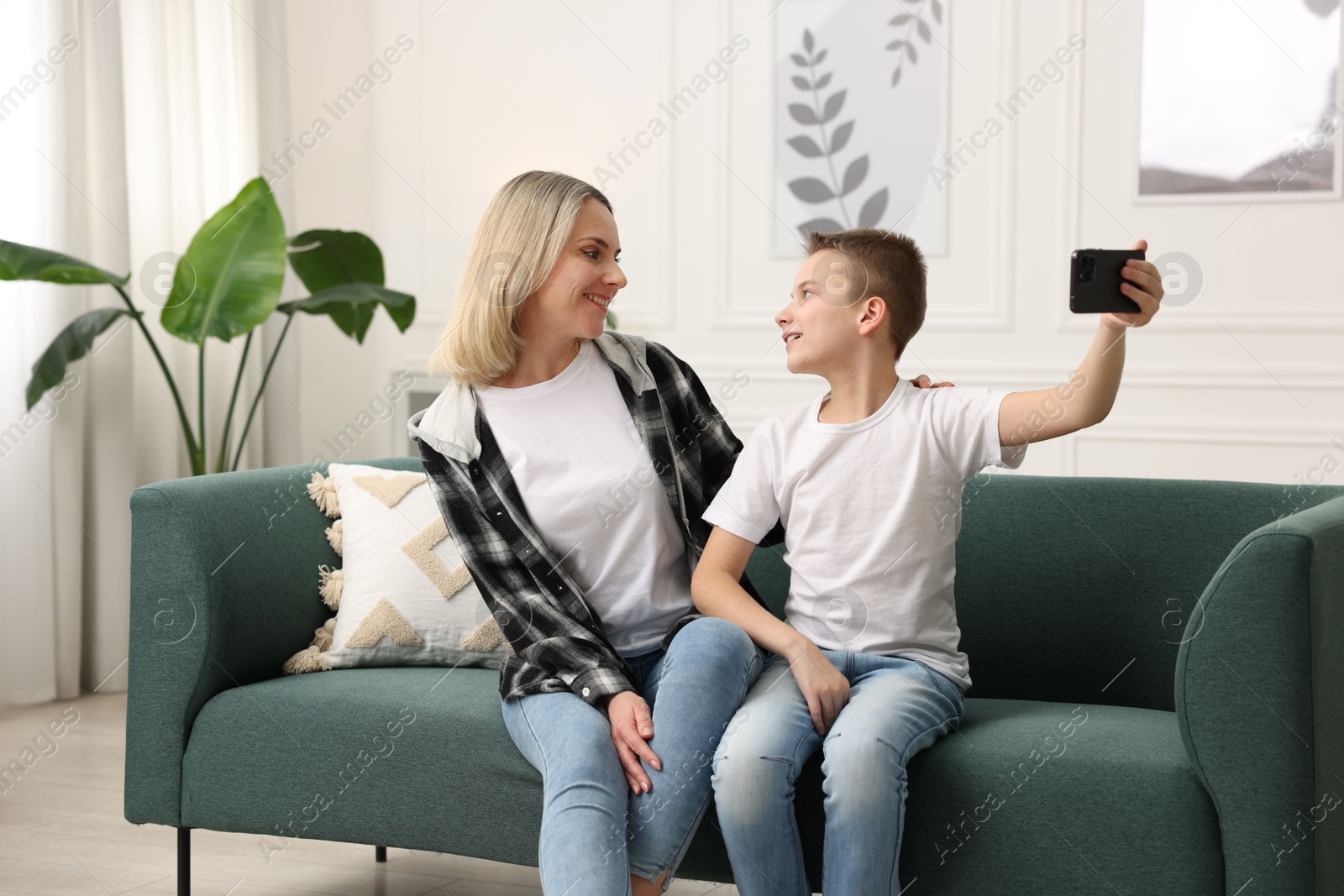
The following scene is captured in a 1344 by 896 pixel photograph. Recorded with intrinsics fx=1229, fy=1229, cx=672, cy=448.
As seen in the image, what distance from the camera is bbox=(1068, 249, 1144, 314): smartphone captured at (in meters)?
1.43

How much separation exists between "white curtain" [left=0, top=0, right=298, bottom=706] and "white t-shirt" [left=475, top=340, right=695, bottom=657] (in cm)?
212

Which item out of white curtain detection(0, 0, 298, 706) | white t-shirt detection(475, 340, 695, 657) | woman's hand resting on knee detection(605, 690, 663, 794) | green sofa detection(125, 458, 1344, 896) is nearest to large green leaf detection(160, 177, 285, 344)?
white curtain detection(0, 0, 298, 706)

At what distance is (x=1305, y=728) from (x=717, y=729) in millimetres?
676

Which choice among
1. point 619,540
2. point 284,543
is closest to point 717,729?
point 619,540

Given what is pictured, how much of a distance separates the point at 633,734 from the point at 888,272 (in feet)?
2.40

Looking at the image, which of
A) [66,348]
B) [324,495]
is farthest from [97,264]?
[324,495]

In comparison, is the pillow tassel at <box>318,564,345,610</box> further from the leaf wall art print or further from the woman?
the leaf wall art print

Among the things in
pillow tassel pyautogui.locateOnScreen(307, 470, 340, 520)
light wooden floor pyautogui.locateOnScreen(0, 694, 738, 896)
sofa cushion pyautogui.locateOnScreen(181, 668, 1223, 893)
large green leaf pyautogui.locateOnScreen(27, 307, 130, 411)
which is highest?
large green leaf pyautogui.locateOnScreen(27, 307, 130, 411)

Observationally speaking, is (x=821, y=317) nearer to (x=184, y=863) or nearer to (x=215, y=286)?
(x=184, y=863)

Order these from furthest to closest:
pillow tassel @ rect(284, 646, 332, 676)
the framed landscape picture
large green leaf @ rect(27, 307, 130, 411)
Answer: the framed landscape picture < large green leaf @ rect(27, 307, 130, 411) < pillow tassel @ rect(284, 646, 332, 676)

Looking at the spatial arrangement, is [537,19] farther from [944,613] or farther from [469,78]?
[944,613]

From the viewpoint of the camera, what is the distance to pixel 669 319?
414 cm

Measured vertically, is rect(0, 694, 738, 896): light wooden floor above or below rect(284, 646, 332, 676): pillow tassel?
below

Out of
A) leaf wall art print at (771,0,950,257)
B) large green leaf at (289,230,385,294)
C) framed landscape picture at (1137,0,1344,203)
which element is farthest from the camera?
leaf wall art print at (771,0,950,257)
